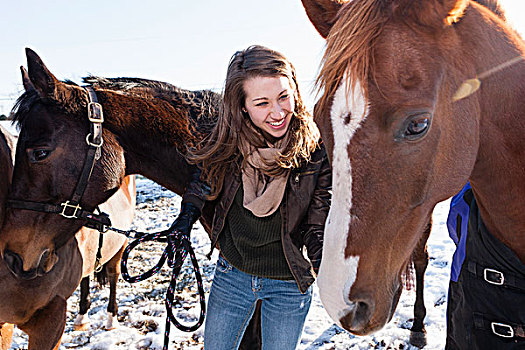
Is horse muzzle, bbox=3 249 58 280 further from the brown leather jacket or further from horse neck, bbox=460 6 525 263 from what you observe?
horse neck, bbox=460 6 525 263

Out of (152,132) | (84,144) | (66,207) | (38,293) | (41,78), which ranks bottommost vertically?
(38,293)

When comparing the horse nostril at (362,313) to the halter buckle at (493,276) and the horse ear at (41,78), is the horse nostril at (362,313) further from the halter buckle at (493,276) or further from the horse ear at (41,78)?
the horse ear at (41,78)

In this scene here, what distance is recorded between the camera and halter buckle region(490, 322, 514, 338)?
4.47ft

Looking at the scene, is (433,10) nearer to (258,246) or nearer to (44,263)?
(258,246)

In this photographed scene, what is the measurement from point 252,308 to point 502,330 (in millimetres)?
1143

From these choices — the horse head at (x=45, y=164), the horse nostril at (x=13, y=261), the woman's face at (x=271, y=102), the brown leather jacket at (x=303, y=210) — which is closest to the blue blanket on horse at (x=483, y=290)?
the brown leather jacket at (x=303, y=210)

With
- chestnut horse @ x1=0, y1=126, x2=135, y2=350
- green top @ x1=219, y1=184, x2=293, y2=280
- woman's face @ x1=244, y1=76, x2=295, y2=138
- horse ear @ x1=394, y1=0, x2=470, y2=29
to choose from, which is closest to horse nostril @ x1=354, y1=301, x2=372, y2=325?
green top @ x1=219, y1=184, x2=293, y2=280

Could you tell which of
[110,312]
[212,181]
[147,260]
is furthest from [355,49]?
[147,260]

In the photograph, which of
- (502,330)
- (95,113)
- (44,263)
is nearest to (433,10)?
(502,330)

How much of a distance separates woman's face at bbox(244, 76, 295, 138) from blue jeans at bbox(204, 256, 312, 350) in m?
0.81

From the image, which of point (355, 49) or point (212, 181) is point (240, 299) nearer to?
point (212, 181)

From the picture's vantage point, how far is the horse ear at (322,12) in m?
1.43

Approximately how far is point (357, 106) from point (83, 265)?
9.23 ft

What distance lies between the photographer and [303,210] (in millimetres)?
1809
